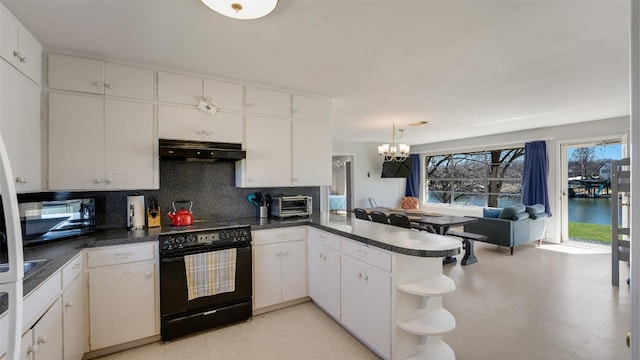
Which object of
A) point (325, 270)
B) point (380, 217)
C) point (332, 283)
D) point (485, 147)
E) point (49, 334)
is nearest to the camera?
point (49, 334)

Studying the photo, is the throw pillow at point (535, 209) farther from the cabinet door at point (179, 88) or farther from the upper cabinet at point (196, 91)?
the cabinet door at point (179, 88)

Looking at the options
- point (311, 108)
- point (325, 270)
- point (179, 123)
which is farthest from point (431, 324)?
point (179, 123)

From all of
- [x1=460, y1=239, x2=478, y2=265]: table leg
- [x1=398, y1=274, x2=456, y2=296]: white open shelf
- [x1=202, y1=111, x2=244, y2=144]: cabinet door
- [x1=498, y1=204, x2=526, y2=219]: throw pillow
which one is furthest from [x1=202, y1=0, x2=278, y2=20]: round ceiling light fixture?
[x1=498, y1=204, x2=526, y2=219]: throw pillow

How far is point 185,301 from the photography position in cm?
252

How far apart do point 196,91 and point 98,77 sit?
79cm

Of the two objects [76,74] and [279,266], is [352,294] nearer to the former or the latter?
[279,266]

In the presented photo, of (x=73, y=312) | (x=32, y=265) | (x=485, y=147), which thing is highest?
(x=485, y=147)

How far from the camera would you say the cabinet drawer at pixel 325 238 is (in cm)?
267

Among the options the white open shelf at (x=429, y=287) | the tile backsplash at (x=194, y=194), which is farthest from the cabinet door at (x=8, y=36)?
the white open shelf at (x=429, y=287)

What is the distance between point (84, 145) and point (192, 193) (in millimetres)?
1024

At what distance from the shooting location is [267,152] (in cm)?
327

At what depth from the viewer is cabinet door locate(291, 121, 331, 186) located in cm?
346

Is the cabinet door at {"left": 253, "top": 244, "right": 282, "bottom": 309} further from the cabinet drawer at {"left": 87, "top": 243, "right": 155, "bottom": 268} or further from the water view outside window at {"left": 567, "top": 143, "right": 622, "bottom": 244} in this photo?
the water view outside window at {"left": 567, "top": 143, "right": 622, "bottom": 244}

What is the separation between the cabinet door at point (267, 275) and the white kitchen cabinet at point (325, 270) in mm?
351
